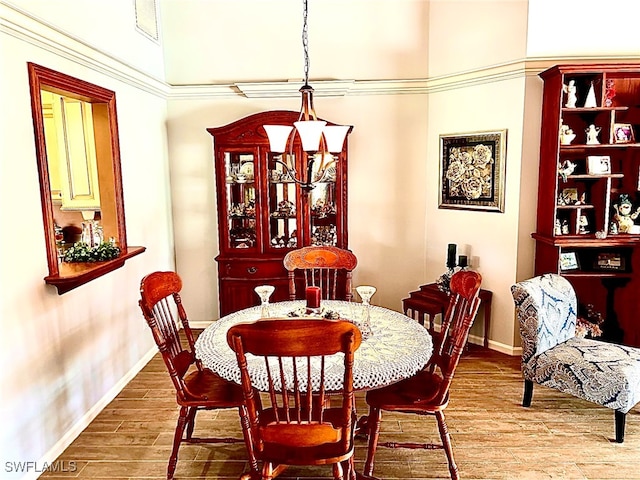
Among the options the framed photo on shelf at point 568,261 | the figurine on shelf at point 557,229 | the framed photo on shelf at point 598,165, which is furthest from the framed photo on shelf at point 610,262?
the framed photo on shelf at point 598,165

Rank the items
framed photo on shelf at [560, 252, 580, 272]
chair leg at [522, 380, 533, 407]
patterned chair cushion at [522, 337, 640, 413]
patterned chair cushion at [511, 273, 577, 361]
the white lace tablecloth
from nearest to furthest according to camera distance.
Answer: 1. the white lace tablecloth
2. patterned chair cushion at [522, 337, 640, 413]
3. patterned chair cushion at [511, 273, 577, 361]
4. chair leg at [522, 380, 533, 407]
5. framed photo on shelf at [560, 252, 580, 272]

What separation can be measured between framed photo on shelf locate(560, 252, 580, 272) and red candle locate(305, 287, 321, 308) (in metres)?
2.30

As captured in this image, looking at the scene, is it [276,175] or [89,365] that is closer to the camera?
[89,365]

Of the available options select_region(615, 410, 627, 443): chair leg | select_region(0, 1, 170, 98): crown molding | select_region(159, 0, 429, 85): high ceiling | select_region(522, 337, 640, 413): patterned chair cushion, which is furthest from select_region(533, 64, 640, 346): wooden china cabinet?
select_region(0, 1, 170, 98): crown molding

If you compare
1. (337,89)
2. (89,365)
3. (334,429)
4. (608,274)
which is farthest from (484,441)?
(337,89)

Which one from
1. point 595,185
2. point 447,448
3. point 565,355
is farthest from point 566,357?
point 595,185

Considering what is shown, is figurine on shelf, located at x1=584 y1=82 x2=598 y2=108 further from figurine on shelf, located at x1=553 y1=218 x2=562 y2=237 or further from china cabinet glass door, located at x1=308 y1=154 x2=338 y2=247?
china cabinet glass door, located at x1=308 y1=154 x2=338 y2=247

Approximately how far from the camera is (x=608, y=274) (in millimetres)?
3744

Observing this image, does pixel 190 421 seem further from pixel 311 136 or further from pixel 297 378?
pixel 311 136

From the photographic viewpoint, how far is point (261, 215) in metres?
4.28

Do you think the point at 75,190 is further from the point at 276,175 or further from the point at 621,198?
the point at 621,198

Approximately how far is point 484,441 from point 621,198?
2.35 meters

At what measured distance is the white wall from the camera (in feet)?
7.55

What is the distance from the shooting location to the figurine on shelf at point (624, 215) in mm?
3758
